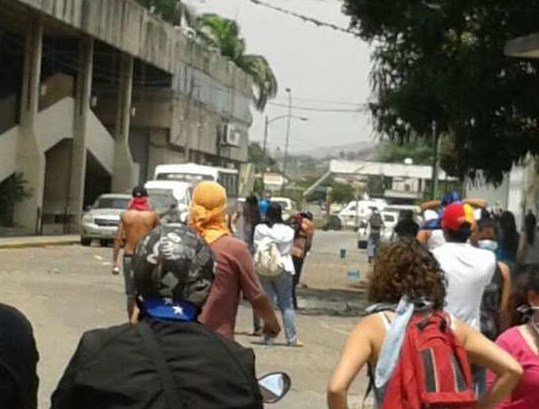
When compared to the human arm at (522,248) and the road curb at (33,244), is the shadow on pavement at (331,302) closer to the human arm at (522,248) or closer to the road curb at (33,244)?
the human arm at (522,248)

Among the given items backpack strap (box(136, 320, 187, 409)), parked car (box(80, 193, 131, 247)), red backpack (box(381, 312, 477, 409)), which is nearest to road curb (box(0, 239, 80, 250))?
parked car (box(80, 193, 131, 247))

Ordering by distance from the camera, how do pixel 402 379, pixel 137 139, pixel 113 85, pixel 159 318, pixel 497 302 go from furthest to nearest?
pixel 137 139 → pixel 113 85 → pixel 497 302 → pixel 402 379 → pixel 159 318

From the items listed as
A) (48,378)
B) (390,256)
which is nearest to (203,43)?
(48,378)

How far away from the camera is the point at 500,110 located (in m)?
22.4

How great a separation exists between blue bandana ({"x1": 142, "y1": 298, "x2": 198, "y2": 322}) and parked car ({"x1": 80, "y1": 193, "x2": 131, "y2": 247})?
36586mm

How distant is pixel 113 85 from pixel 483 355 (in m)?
52.9

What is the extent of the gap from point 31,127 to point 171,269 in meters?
42.4

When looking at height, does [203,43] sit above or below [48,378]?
above

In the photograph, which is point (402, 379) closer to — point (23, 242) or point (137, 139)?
point (23, 242)

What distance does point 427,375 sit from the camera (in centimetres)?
511

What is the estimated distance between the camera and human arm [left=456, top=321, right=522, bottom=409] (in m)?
5.36

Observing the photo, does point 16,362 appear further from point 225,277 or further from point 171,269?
point 225,277

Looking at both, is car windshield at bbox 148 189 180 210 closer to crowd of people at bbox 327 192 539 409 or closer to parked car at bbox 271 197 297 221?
parked car at bbox 271 197 297 221

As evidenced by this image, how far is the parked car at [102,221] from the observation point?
40.6 metres
